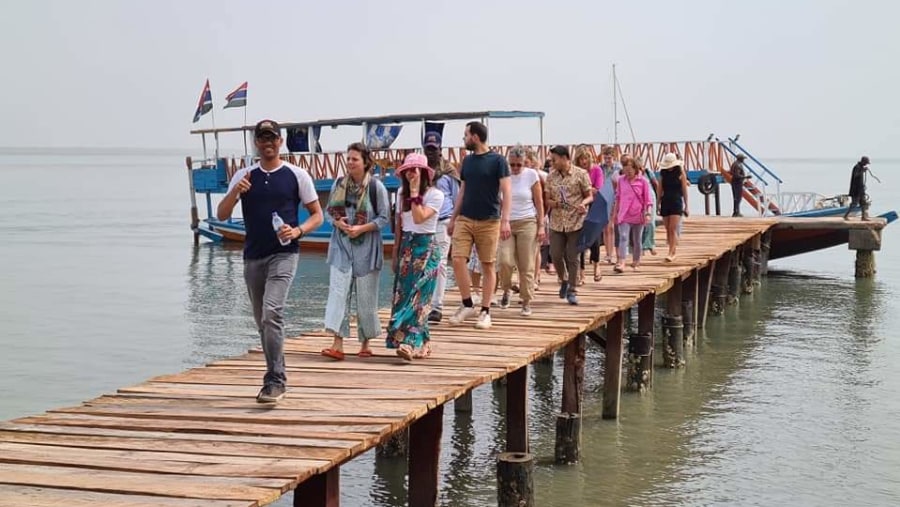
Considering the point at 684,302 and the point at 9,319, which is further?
the point at 9,319

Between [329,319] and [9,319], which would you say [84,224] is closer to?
[9,319]

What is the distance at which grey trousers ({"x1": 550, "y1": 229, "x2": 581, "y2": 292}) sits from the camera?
11.9 meters

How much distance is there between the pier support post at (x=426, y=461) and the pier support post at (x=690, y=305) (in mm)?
9276

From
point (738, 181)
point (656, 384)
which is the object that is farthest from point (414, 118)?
point (656, 384)

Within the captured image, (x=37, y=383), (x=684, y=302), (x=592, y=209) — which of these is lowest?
(x=37, y=383)

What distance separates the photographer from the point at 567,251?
1209cm

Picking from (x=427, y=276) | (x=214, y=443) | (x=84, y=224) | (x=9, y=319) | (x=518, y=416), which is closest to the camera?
(x=214, y=443)

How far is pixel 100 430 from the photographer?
691 centimetres

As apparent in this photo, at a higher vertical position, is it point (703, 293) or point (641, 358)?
point (703, 293)

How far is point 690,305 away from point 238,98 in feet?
88.6

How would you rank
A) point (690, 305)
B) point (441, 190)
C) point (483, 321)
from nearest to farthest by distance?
point (483, 321) → point (441, 190) → point (690, 305)

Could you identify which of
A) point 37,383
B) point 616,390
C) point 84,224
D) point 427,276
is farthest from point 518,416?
point 84,224

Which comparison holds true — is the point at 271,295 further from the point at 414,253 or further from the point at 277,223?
the point at 414,253

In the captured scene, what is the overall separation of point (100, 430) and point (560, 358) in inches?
433
